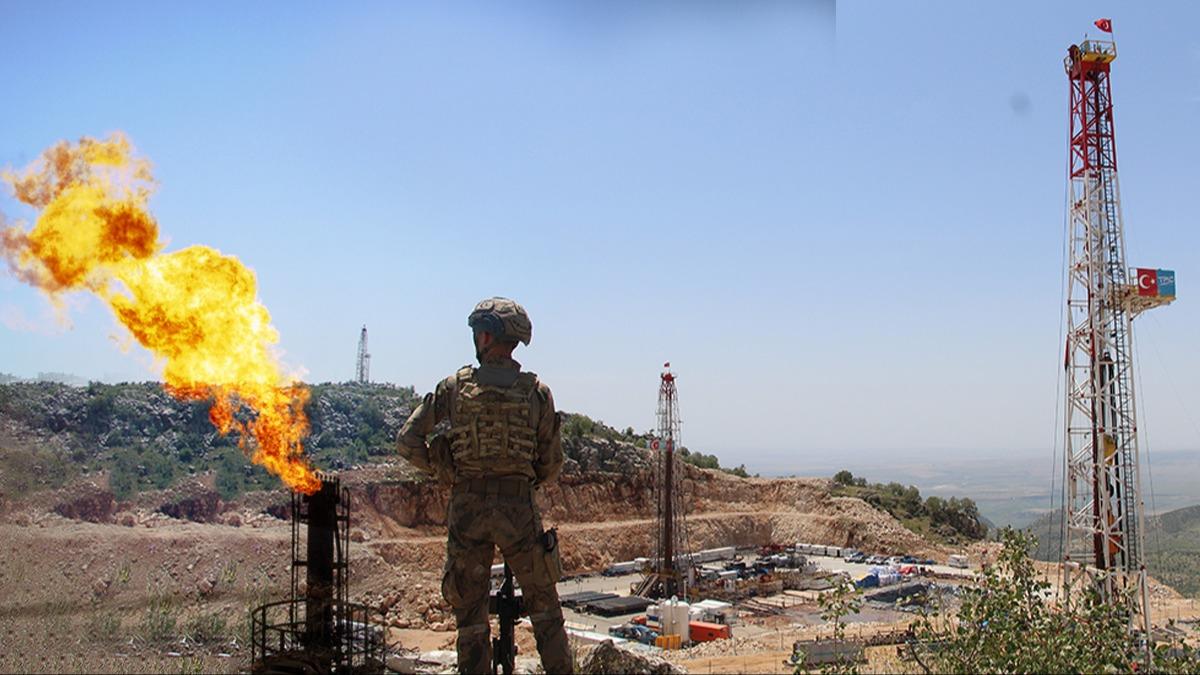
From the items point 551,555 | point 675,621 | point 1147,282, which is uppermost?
point 1147,282

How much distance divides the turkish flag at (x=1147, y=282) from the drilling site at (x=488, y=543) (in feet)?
0.19

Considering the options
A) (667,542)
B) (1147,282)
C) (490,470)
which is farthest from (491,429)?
(667,542)

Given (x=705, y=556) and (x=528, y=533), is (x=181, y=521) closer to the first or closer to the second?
(x=705, y=556)

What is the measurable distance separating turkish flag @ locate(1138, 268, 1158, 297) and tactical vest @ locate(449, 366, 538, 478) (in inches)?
885

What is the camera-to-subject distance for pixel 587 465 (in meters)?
64.0

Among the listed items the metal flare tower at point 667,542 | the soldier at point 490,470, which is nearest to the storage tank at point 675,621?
the metal flare tower at point 667,542

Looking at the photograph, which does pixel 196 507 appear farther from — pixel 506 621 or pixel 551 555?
pixel 551 555

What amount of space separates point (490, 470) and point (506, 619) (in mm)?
2109

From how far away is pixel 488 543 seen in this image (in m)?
13.0

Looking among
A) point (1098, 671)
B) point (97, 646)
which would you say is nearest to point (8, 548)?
point (97, 646)

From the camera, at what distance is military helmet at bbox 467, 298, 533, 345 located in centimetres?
1290

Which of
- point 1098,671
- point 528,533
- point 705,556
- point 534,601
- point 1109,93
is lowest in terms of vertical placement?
point 705,556

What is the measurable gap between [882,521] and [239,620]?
46665mm

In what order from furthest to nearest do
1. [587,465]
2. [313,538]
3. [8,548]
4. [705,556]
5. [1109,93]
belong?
[587,465]
[705,556]
[8,548]
[1109,93]
[313,538]
